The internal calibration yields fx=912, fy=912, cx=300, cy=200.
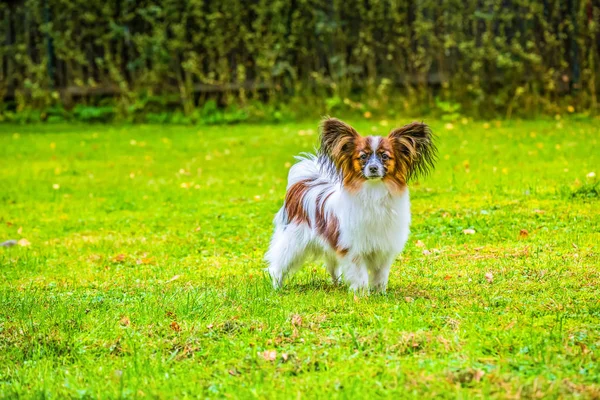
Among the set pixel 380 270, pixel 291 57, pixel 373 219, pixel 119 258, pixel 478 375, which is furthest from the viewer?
pixel 291 57

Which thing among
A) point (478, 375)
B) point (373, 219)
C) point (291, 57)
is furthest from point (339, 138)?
point (291, 57)

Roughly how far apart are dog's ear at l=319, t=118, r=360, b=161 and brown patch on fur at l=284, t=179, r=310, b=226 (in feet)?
1.91

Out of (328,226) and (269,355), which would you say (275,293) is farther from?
(269,355)

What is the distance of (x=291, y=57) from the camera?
18594 mm

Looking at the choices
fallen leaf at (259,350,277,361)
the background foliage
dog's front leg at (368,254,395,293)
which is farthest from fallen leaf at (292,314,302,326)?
the background foliage

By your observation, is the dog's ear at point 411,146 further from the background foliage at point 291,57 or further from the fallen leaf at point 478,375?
the background foliage at point 291,57

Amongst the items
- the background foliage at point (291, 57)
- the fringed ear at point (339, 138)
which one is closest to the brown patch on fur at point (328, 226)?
the fringed ear at point (339, 138)

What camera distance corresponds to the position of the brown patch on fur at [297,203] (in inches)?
262

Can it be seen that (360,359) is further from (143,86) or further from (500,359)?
(143,86)

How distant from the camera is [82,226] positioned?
393 inches

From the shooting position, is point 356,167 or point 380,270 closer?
point 356,167

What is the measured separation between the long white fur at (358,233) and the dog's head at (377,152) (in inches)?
3.8

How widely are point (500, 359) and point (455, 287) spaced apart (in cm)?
178

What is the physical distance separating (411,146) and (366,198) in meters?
0.47
